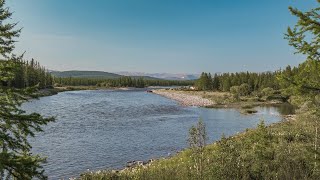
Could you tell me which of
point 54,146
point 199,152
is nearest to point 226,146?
point 199,152

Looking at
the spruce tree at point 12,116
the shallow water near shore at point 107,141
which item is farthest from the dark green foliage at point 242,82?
the spruce tree at point 12,116

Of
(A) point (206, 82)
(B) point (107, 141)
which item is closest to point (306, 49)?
(B) point (107, 141)

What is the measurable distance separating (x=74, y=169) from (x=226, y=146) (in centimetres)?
1421

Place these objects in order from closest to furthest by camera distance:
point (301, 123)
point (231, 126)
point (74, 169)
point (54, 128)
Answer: point (74, 169) → point (301, 123) → point (54, 128) → point (231, 126)

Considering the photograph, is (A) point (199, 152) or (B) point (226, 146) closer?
(A) point (199, 152)

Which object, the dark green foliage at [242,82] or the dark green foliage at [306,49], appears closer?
the dark green foliage at [306,49]

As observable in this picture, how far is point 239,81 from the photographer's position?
12450 centimetres

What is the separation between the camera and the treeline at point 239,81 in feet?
368

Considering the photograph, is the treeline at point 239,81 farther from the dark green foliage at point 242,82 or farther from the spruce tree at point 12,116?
the spruce tree at point 12,116

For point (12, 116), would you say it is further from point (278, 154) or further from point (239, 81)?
point (239, 81)

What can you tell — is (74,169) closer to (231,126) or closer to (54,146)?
(54,146)

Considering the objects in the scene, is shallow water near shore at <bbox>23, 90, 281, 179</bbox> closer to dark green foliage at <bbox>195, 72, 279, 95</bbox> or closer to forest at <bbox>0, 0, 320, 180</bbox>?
forest at <bbox>0, 0, 320, 180</bbox>

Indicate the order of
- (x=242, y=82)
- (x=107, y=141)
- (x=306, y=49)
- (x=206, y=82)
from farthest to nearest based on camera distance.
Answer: (x=206, y=82) < (x=242, y=82) < (x=107, y=141) < (x=306, y=49)

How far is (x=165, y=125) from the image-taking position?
44094 mm
